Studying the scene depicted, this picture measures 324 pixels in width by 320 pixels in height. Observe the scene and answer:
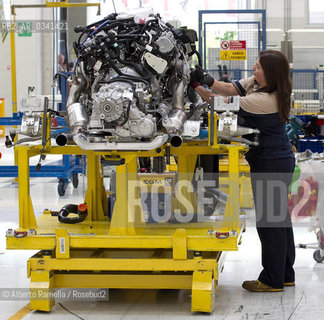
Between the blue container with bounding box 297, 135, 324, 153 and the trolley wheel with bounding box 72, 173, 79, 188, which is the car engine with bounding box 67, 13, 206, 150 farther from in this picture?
the blue container with bounding box 297, 135, 324, 153

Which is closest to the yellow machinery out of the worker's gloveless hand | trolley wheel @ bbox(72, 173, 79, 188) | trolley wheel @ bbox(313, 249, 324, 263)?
the worker's gloveless hand

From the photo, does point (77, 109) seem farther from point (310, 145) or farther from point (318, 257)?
point (310, 145)

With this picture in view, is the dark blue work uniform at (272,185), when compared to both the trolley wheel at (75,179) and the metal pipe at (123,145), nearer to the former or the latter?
the metal pipe at (123,145)

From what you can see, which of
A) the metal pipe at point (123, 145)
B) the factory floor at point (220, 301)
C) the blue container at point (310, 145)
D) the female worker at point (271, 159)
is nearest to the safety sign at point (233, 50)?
the blue container at point (310, 145)

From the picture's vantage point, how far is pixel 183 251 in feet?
13.9

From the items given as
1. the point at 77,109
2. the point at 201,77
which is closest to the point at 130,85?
the point at 77,109

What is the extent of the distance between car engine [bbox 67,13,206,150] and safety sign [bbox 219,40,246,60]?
17.9ft

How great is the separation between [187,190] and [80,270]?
125 cm

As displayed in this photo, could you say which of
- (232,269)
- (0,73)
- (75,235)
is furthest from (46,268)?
(0,73)

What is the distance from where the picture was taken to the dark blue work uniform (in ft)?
15.0

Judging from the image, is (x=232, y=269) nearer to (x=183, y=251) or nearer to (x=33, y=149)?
(x=183, y=251)

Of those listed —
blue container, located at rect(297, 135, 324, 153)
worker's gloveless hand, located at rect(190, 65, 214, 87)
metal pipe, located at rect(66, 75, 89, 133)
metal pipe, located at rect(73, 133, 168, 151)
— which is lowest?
blue container, located at rect(297, 135, 324, 153)

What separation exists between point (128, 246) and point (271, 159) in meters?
1.15

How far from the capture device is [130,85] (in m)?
4.45
